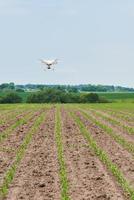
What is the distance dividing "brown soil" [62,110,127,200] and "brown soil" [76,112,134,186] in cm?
53

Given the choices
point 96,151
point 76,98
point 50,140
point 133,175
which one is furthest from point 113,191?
point 76,98

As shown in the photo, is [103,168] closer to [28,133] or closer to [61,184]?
[61,184]

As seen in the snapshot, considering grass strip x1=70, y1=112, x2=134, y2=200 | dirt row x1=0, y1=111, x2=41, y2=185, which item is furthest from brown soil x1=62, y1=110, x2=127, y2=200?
dirt row x1=0, y1=111, x2=41, y2=185

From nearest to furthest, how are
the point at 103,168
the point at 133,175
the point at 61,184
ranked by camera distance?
1. the point at 61,184
2. the point at 133,175
3. the point at 103,168

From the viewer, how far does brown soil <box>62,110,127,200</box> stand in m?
13.2

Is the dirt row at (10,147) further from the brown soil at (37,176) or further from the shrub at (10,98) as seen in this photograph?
the shrub at (10,98)

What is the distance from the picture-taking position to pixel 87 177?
50.6 feet

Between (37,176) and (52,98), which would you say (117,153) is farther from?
(52,98)

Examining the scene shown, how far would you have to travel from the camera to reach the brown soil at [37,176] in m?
13.3

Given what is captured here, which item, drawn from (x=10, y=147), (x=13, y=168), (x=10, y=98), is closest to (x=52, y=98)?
(x=10, y=98)

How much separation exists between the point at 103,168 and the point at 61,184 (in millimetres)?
2815

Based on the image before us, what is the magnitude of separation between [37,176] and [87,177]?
1.31 meters

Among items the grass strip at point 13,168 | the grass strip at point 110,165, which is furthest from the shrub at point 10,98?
the grass strip at point 110,165

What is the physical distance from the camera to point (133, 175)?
52.2 ft
